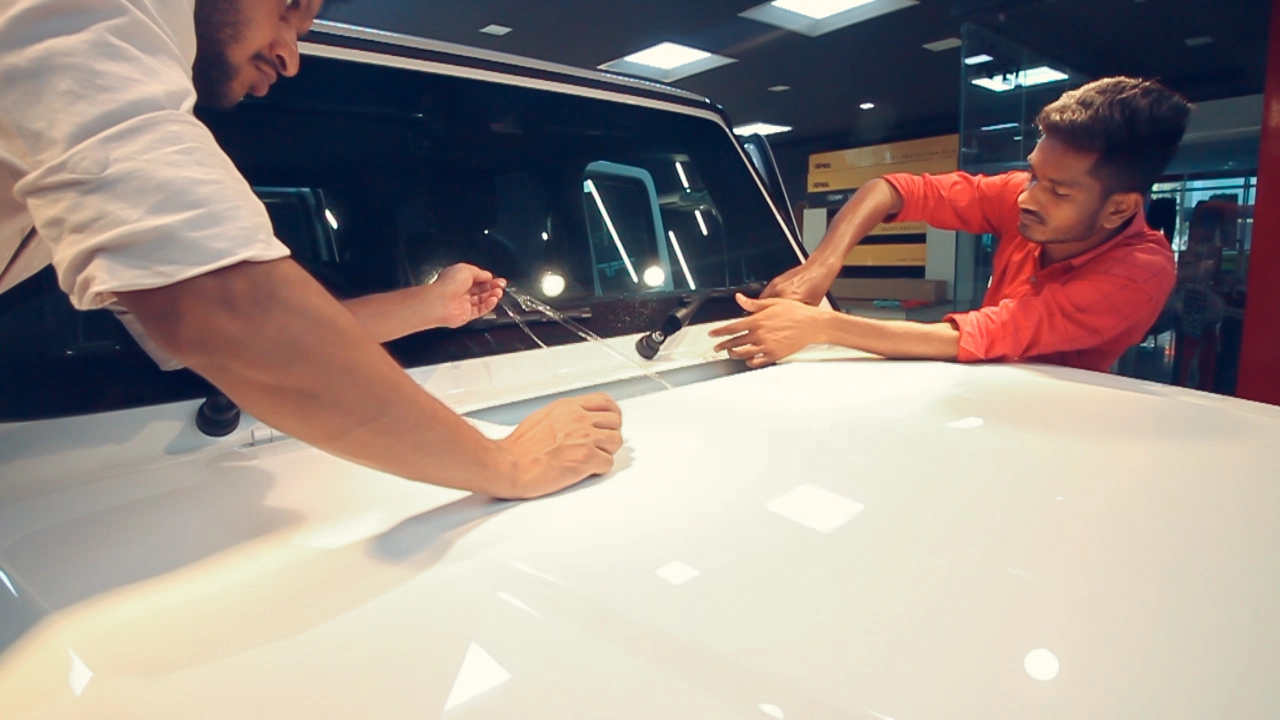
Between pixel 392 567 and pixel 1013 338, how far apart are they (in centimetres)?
138

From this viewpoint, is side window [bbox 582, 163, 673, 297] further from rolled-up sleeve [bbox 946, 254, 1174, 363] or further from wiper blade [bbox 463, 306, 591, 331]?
rolled-up sleeve [bbox 946, 254, 1174, 363]

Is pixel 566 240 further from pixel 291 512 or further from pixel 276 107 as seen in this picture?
pixel 291 512

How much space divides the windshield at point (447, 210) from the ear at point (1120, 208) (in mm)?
829

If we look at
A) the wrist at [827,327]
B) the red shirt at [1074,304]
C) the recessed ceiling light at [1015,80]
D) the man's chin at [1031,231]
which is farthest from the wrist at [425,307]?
the recessed ceiling light at [1015,80]

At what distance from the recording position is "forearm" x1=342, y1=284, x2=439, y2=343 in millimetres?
994

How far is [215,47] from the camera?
686 mm

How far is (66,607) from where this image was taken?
0.53 meters

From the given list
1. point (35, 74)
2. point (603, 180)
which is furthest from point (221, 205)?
point (603, 180)

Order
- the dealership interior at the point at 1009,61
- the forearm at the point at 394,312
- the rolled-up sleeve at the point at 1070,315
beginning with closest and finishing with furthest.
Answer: the forearm at the point at 394,312, the rolled-up sleeve at the point at 1070,315, the dealership interior at the point at 1009,61

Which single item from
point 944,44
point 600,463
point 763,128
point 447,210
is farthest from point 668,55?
point 600,463

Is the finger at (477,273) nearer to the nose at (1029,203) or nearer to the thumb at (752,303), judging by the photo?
the thumb at (752,303)

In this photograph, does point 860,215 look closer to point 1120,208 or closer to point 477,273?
point 1120,208

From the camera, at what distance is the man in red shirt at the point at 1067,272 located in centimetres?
149

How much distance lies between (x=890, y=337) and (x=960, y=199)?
2.73ft
